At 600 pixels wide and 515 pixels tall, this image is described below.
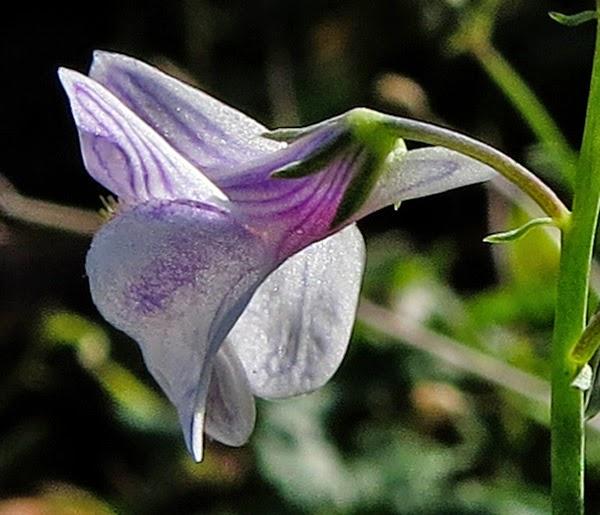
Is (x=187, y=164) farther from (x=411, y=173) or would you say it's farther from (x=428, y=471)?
(x=428, y=471)

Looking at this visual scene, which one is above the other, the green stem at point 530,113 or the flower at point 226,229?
the flower at point 226,229

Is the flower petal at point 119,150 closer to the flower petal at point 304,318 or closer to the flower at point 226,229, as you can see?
the flower at point 226,229

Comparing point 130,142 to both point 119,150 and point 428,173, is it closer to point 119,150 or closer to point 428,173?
point 119,150

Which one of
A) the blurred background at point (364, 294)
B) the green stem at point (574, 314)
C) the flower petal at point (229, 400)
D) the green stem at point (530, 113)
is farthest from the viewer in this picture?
the blurred background at point (364, 294)

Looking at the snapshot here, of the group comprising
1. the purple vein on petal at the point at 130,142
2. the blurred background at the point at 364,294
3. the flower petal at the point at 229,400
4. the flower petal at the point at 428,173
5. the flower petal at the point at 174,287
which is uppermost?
the purple vein on petal at the point at 130,142

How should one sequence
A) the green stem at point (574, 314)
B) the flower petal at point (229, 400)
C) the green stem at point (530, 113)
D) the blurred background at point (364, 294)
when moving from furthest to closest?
1. the blurred background at point (364, 294)
2. the green stem at point (530, 113)
3. the flower petal at point (229, 400)
4. the green stem at point (574, 314)

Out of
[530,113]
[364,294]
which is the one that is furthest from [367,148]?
[364,294]

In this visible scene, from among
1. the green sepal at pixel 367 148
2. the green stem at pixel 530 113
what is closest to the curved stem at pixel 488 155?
the green sepal at pixel 367 148
